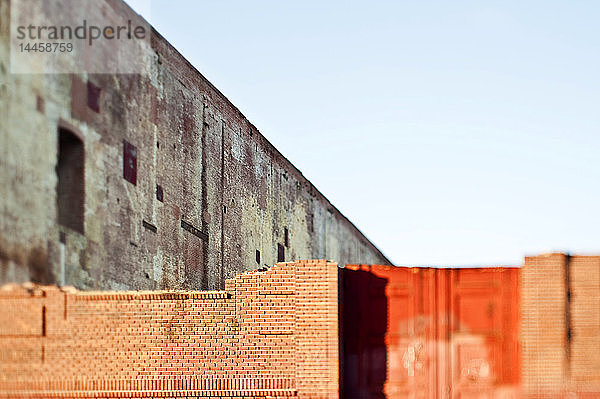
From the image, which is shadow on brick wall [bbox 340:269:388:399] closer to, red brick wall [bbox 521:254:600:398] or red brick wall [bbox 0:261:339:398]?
red brick wall [bbox 0:261:339:398]

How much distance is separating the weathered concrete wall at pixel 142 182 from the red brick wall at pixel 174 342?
37.7 inches

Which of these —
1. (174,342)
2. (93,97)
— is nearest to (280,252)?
(93,97)

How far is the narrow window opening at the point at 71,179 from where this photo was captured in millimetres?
18275

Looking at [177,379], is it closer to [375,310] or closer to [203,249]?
[375,310]

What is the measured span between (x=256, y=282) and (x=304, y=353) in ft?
4.42

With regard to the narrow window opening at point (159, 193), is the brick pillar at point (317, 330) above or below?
below

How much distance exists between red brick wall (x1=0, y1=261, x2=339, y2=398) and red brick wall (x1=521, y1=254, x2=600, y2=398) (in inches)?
119

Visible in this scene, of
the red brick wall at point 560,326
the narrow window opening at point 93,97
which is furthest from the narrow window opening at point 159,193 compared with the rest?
the red brick wall at point 560,326

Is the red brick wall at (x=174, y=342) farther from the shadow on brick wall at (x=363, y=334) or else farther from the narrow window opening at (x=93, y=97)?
the narrow window opening at (x=93, y=97)

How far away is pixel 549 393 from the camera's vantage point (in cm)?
1652

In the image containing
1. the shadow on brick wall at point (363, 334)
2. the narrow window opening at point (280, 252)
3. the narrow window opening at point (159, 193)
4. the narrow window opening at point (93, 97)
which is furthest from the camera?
the narrow window opening at point (280, 252)

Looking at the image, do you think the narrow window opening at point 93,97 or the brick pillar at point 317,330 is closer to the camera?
the brick pillar at point 317,330

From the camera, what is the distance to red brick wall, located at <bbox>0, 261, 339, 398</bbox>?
16.5 meters

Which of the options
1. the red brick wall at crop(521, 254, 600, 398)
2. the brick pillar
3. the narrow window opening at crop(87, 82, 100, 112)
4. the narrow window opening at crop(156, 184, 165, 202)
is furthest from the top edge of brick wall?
the narrow window opening at crop(156, 184, 165, 202)
